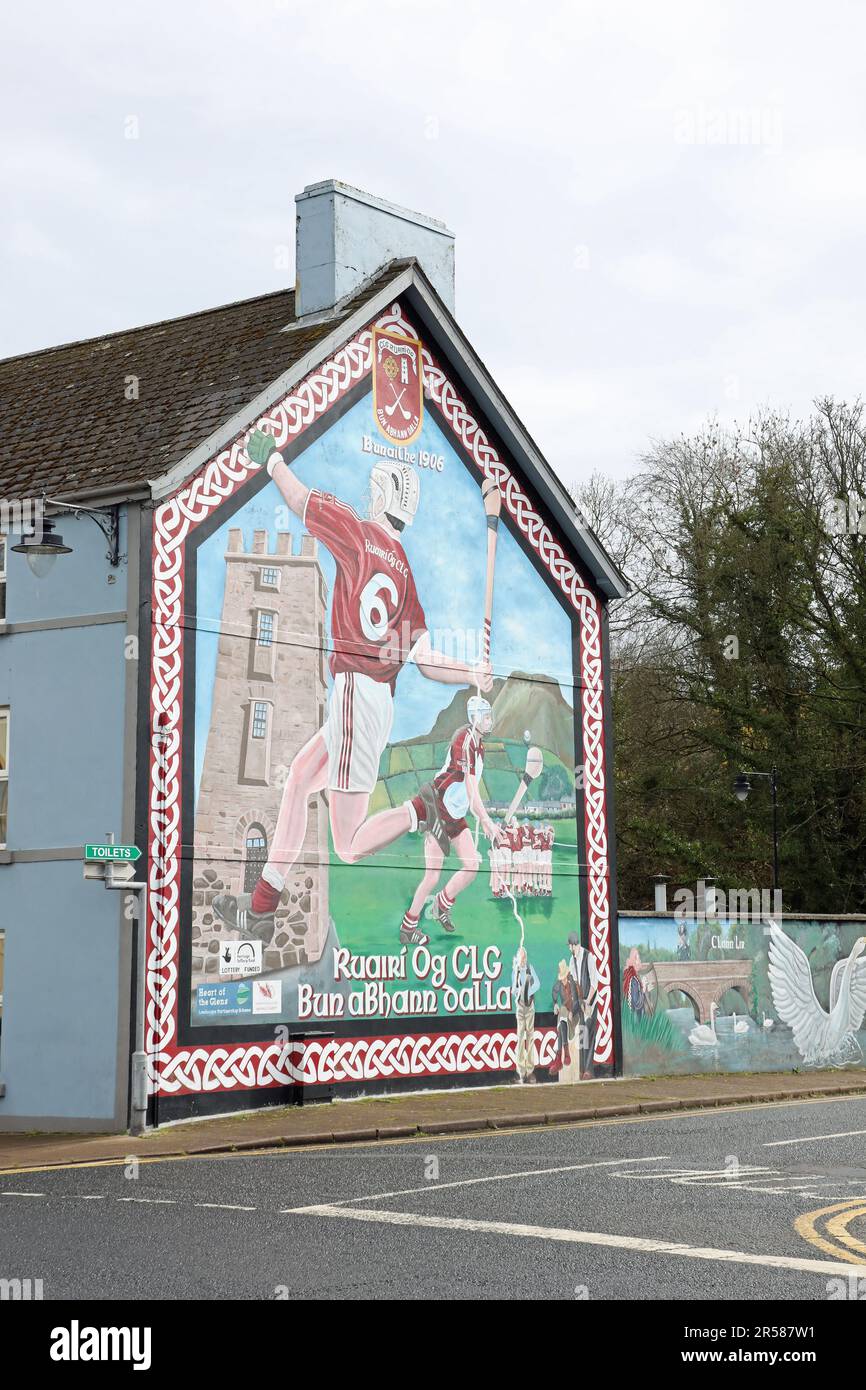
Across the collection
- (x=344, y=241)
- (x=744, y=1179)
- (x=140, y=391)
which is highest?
(x=344, y=241)

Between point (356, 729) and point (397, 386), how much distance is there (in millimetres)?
4825

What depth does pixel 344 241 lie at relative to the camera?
75.7ft

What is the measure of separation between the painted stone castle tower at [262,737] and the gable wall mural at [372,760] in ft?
0.10

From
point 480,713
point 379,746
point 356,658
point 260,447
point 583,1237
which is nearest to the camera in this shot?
point 583,1237

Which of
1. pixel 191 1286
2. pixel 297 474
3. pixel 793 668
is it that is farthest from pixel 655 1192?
pixel 793 668

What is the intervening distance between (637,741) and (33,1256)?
1276 inches

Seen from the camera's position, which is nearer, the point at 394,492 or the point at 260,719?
the point at 260,719

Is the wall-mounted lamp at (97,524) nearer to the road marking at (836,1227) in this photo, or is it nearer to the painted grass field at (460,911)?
the painted grass field at (460,911)

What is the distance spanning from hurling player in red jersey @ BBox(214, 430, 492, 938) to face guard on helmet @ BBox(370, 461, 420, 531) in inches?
0.5

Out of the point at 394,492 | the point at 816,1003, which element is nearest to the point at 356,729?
the point at 394,492

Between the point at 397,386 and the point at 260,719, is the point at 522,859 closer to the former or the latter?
the point at 260,719

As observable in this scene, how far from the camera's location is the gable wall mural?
62.6 feet

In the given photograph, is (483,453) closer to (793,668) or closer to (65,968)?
(65,968)

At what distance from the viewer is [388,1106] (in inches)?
771
